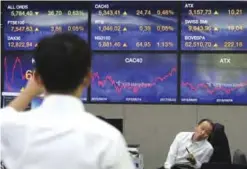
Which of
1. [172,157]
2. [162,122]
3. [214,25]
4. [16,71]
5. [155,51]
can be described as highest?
[214,25]

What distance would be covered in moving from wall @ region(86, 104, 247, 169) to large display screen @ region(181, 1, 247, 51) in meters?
0.80

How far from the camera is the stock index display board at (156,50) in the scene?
6.44 m

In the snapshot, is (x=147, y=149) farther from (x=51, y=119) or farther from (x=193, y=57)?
(x=51, y=119)

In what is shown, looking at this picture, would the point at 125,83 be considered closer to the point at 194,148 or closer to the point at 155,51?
the point at 155,51

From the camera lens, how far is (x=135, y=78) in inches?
257

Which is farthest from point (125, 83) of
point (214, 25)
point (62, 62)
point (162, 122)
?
point (62, 62)

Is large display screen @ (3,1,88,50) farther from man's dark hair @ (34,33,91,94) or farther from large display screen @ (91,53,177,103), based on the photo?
man's dark hair @ (34,33,91,94)

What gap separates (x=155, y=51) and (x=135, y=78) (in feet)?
1.40

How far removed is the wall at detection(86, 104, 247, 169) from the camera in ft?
21.2

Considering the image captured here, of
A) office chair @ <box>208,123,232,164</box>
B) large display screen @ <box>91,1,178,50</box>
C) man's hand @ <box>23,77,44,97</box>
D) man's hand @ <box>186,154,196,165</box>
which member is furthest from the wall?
man's hand @ <box>23,77,44,97</box>

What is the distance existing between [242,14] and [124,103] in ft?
6.12

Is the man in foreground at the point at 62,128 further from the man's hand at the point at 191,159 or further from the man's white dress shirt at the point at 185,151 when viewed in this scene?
the man's white dress shirt at the point at 185,151

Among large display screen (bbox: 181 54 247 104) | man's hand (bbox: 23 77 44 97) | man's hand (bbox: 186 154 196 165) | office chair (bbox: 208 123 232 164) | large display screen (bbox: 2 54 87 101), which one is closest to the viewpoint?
man's hand (bbox: 23 77 44 97)

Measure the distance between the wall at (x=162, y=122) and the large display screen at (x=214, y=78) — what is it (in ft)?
0.41
